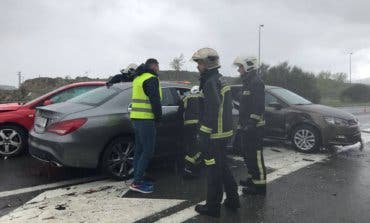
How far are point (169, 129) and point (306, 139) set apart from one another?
12.0 ft

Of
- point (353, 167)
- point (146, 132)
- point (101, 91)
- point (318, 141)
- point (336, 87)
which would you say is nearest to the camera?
point (146, 132)

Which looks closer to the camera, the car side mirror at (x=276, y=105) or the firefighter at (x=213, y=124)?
the firefighter at (x=213, y=124)

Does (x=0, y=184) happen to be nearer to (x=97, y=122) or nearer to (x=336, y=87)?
(x=97, y=122)

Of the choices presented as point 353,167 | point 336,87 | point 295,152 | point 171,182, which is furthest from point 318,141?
point 336,87

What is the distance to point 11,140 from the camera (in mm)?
8211

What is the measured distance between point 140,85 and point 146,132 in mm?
634

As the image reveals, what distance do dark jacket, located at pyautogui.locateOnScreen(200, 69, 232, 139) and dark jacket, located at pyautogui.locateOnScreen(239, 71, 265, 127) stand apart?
834 mm

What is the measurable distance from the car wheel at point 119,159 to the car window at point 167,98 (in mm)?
978

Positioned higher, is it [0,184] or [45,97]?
[45,97]

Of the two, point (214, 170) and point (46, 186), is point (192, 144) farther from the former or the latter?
point (46, 186)

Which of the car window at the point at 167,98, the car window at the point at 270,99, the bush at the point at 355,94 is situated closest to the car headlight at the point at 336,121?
the car window at the point at 270,99

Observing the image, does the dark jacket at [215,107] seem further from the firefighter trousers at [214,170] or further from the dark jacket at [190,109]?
the dark jacket at [190,109]

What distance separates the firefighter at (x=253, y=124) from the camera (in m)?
6.04

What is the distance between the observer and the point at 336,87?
54000mm
